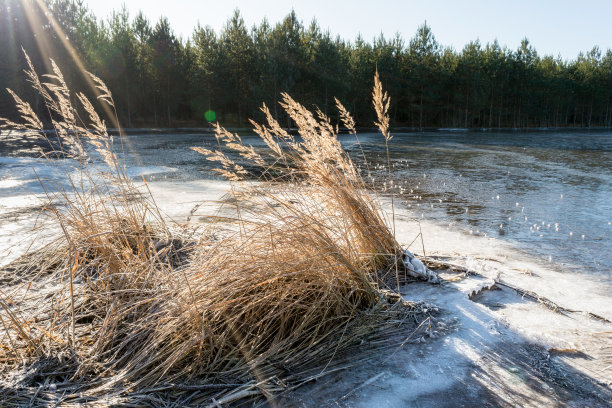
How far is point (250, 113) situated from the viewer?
34.4 meters

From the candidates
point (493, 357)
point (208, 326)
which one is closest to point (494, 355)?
point (493, 357)

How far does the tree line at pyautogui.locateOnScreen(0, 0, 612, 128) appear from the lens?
93.0ft

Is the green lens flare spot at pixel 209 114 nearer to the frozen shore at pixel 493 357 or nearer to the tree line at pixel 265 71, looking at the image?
the tree line at pixel 265 71

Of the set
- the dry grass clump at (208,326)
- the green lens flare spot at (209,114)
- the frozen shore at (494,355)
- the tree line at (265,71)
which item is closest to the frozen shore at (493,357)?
the frozen shore at (494,355)

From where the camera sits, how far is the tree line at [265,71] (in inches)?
1117

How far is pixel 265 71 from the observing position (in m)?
32.0

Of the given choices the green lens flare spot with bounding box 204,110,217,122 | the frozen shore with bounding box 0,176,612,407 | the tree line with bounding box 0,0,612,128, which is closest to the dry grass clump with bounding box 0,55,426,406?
the frozen shore with bounding box 0,176,612,407

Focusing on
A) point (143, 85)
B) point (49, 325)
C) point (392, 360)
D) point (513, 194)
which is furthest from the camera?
point (143, 85)

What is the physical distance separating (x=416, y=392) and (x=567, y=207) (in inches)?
205

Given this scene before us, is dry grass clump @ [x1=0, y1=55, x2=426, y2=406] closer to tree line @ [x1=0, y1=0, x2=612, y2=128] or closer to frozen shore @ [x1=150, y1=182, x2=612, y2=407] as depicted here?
frozen shore @ [x1=150, y1=182, x2=612, y2=407]

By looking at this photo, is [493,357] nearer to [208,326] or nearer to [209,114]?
[208,326]

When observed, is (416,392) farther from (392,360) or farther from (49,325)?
(49,325)

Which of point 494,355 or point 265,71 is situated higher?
point 265,71

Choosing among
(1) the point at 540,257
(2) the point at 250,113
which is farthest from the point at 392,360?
(2) the point at 250,113
